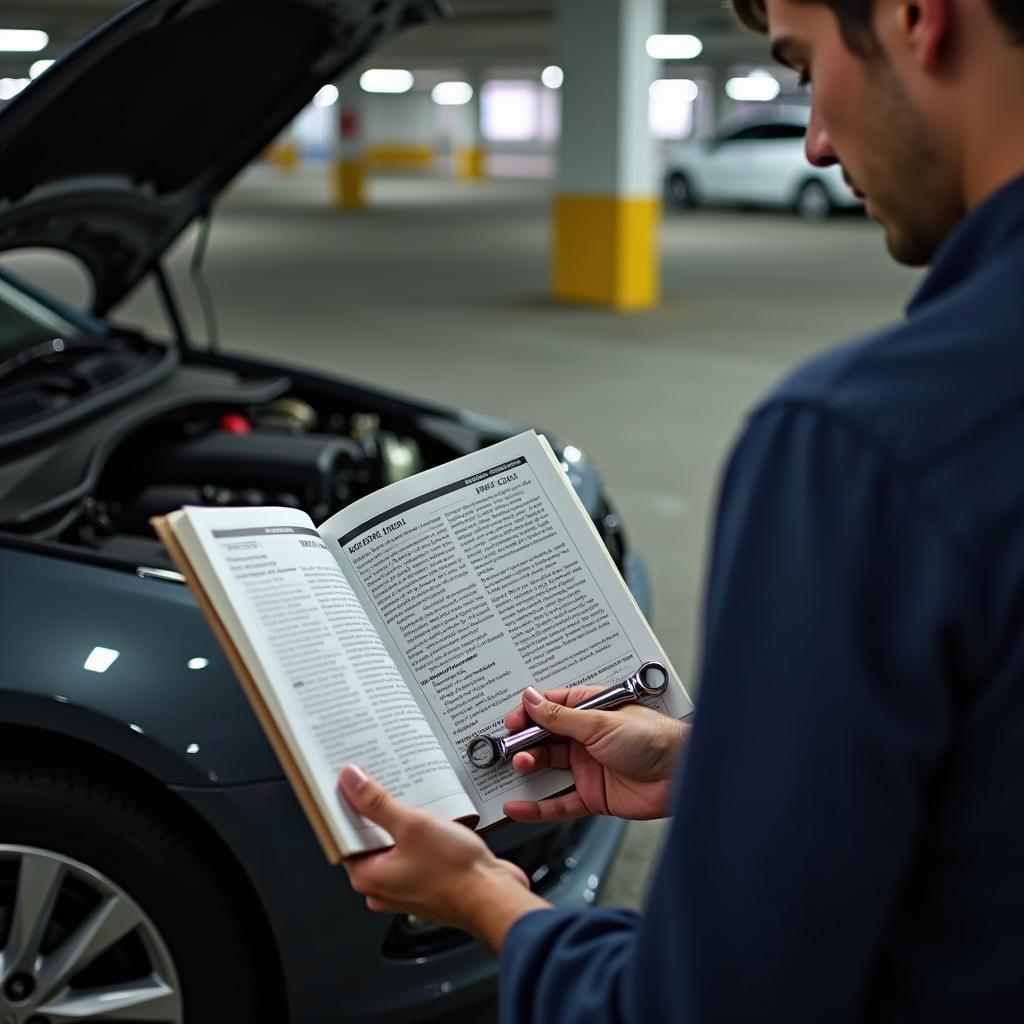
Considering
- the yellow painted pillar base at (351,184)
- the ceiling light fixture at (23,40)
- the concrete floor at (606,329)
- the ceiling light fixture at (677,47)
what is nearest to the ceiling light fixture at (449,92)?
the ceiling light fixture at (23,40)

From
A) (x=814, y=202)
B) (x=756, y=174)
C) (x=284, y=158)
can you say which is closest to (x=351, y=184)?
(x=756, y=174)

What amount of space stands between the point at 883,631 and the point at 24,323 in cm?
278

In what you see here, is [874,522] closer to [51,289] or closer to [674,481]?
[674,481]

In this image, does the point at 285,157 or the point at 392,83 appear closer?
the point at 285,157

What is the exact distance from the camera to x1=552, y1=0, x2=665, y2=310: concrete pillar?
1041cm

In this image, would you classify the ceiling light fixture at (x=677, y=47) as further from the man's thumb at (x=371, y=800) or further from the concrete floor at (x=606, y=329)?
the man's thumb at (x=371, y=800)

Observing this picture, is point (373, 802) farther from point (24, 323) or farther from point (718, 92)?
point (718, 92)

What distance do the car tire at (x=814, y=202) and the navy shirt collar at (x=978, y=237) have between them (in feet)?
61.4

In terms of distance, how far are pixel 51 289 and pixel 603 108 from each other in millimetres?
4620

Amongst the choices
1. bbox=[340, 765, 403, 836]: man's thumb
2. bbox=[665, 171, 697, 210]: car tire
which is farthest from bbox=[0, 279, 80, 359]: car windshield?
bbox=[665, 171, 697, 210]: car tire

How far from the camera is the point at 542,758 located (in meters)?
1.37

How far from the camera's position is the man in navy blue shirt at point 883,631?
2.39 feet

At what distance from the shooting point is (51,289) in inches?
449

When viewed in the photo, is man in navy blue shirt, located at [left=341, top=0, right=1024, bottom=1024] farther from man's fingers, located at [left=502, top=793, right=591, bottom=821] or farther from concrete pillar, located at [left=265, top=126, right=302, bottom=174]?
concrete pillar, located at [left=265, top=126, right=302, bottom=174]
